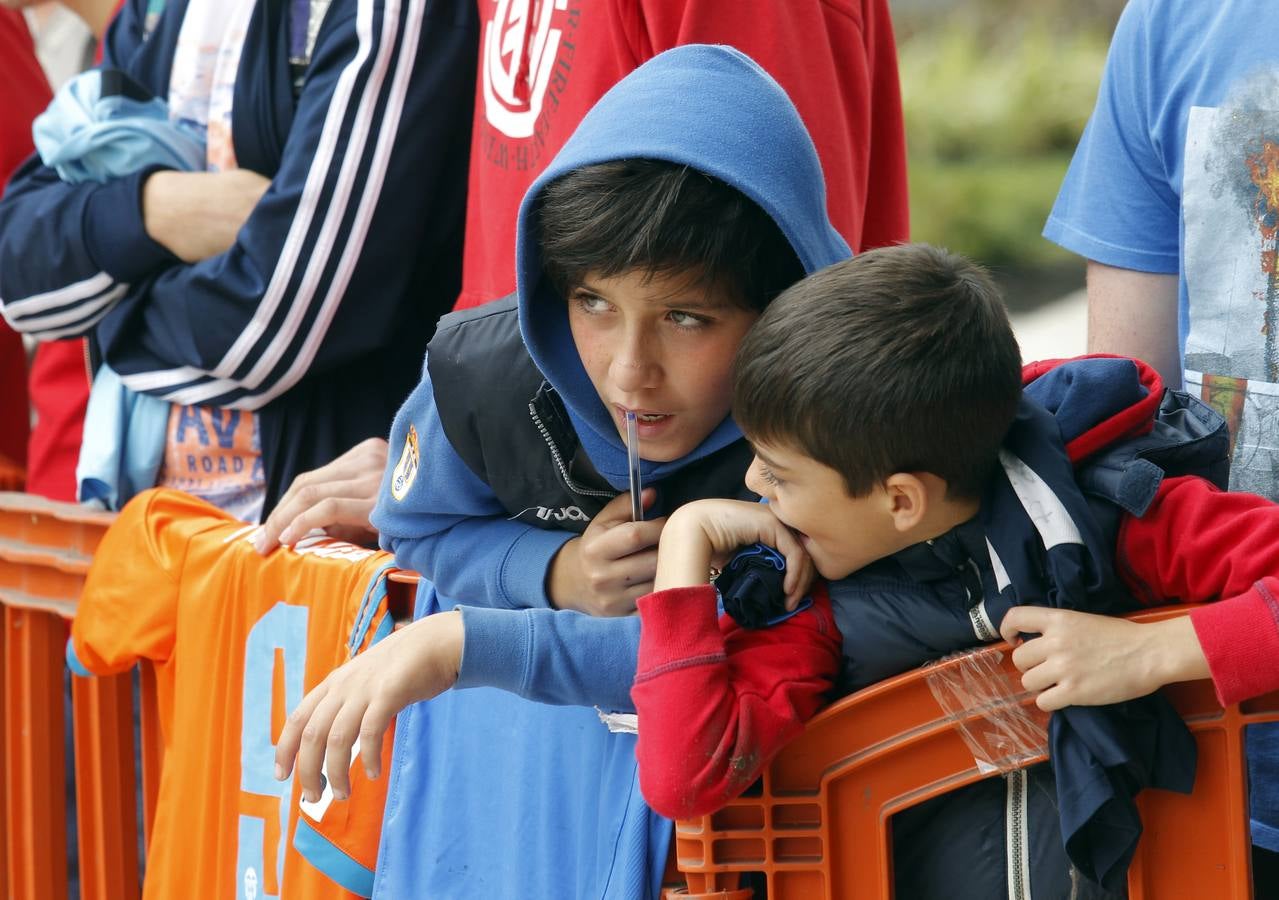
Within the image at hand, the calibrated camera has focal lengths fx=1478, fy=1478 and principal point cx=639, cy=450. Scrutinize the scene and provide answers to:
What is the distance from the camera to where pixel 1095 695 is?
1361 millimetres

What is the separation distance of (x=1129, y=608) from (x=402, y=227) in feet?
4.94

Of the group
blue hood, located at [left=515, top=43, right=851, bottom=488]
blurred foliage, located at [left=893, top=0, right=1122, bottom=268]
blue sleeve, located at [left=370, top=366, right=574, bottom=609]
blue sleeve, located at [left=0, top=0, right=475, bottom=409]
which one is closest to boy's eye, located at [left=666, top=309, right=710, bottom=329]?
blue hood, located at [left=515, top=43, right=851, bottom=488]

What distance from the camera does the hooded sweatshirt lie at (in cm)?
165

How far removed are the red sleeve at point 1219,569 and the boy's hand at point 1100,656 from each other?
25mm

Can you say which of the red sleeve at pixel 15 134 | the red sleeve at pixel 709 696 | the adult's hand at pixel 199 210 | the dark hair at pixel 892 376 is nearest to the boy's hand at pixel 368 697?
the red sleeve at pixel 709 696

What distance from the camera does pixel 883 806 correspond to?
1493 millimetres

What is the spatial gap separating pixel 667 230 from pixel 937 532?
448 mm

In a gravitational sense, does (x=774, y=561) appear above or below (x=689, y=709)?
above

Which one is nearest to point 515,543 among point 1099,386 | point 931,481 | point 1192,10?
point 931,481

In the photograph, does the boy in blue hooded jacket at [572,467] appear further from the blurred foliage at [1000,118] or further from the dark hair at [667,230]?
the blurred foliage at [1000,118]

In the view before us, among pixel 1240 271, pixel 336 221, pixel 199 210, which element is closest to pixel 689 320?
pixel 1240 271

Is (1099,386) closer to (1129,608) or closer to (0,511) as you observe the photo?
(1129,608)

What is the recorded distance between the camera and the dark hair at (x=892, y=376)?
1467mm

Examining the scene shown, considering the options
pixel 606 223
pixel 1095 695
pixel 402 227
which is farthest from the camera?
pixel 402 227
